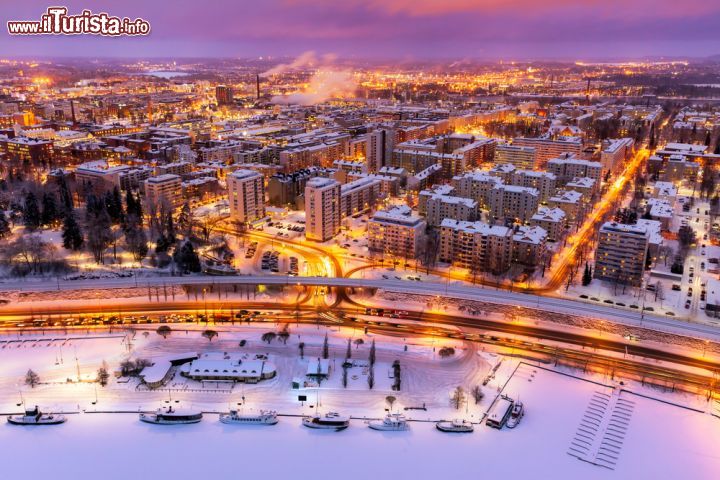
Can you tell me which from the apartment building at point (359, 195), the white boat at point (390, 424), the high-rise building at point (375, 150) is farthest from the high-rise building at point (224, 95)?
the white boat at point (390, 424)

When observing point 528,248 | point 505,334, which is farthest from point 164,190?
point 505,334

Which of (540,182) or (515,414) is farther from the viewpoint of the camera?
(540,182)

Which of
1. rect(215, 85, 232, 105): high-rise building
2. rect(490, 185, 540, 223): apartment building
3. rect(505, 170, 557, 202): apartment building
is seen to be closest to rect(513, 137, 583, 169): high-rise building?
rect(505, 170, 557, 202): apartment building

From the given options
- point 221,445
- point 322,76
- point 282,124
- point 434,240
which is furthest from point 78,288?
point 322,76

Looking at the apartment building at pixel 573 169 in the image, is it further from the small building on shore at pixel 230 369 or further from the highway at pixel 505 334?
the small building on shore at pixel 230 369

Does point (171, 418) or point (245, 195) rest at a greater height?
point (245, 195)

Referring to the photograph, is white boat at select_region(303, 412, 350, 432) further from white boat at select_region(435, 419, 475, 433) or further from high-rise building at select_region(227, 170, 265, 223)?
high-rise building at select_region(227, 170, 265, 223)

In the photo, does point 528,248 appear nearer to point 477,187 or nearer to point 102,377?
point 477,187
